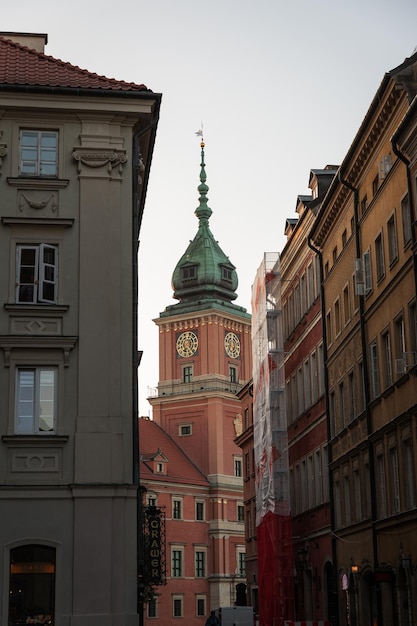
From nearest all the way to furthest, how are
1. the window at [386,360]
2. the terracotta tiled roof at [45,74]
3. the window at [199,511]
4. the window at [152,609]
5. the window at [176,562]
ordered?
the terracotta tiled roof at [45,74] → the window at [386,360] → the window at [152,609] → the window at [176,562] → the window at [199,511]

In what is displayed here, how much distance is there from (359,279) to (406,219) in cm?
456

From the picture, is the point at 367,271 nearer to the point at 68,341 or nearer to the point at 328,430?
the point at 328,430

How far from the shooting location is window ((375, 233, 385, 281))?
30594 mm

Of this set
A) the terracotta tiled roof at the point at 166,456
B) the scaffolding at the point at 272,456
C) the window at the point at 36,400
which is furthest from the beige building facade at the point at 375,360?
the terracotta tiled roof at the point at 166,456

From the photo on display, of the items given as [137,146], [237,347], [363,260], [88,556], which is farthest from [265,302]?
[237,347]

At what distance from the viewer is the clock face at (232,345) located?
104 meters

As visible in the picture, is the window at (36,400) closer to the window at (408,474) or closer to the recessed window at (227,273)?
the window at (408,474)

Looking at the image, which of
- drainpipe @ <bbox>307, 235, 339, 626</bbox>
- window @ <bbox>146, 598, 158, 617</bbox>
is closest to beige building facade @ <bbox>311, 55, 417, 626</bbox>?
drainpipe @ <bbox>307, 235, 339, 626</bbox>

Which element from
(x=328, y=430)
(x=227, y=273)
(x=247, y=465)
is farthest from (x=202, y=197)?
(x=328, y=430)

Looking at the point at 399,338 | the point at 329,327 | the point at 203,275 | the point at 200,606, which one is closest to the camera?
the point at 399,338

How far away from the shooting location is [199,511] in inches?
3738

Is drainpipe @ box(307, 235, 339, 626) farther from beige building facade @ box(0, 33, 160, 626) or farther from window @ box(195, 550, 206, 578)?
window @ box(195, 550, 206, 578)

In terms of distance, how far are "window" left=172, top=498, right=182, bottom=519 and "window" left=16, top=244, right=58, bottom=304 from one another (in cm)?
6884

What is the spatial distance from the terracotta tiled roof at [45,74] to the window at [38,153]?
1210 mm
